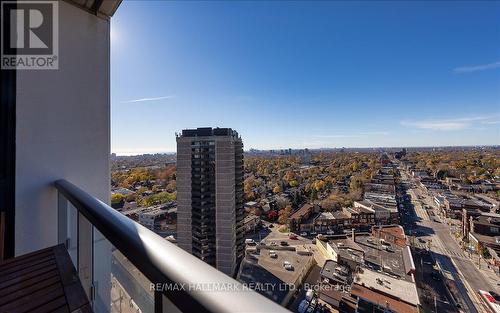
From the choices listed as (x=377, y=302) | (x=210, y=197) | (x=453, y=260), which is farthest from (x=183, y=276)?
(x=453, y=260)

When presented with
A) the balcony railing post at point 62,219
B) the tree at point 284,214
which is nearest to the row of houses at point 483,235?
the tree at point 284,214

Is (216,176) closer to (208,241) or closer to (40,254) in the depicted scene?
(208,241)

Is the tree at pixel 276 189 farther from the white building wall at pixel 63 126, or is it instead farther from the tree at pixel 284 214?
the white building wall at pixel 63 126

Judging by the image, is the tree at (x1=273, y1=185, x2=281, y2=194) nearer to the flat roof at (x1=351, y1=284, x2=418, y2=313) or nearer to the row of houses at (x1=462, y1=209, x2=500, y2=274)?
the row of houses at (x1=462, y1=209, x2=500, y2=274)

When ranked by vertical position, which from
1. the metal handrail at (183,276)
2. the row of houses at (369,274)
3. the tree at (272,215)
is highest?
the metal handrail at (183,276)

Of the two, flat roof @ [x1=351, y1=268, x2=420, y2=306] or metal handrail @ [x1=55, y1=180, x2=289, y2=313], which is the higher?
metal handrail @ [x1=55, y1=180, x2=289, y2=313]

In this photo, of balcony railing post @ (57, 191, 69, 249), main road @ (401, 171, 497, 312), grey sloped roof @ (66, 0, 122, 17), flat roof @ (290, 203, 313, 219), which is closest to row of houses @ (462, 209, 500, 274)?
main road @ (401, 171, 497, 312)
